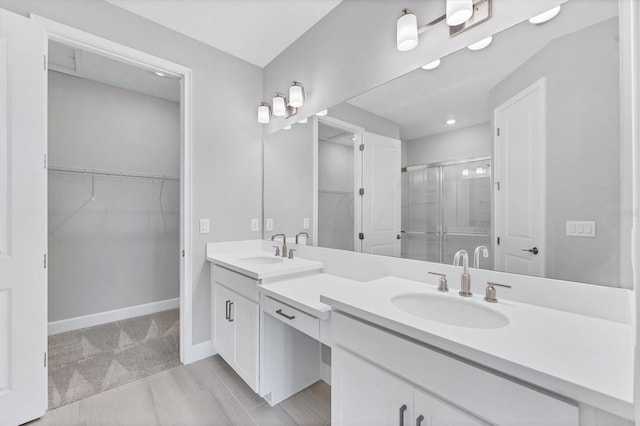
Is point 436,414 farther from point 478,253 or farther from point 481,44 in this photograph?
point 481,44

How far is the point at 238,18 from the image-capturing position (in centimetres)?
200

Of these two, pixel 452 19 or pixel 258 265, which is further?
pixel 258 265

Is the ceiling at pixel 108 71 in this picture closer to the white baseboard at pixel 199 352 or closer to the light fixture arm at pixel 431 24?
the light fixture arm at pixel 431 24

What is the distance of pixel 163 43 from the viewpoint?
2070mm

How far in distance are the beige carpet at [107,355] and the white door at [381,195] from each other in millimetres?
1843

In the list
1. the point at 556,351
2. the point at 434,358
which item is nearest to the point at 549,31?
the point at 556,351

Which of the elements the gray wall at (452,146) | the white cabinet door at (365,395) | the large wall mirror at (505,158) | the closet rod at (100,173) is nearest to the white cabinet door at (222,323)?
the large wall mirror at (505,158)

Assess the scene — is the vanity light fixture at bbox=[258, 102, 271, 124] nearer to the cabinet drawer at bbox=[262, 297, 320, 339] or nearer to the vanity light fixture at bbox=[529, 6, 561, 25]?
the cabinet drawer at bbox=[262, 297, 320, 339]

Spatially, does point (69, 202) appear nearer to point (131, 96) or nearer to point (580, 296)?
point (131, 96)

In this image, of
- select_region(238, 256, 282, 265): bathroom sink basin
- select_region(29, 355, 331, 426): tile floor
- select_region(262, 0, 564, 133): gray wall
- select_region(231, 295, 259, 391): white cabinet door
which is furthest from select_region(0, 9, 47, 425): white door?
select_region(262, 0, 564, 133): gray wall

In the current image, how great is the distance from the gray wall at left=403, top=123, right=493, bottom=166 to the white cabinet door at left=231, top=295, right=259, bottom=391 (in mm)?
1257

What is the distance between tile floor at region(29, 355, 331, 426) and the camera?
1.55m

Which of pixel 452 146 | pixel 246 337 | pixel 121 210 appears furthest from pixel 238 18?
pixel 121 210

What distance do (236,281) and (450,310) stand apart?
1292mm
